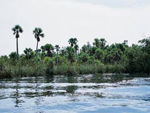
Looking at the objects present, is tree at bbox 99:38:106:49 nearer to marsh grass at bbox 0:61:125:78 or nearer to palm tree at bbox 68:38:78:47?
palm tree at bbox 68:38:78:47

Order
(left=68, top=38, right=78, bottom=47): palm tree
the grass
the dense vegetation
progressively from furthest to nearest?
(left=68, top=38, right=78, bottom=47): palm tree
the dense vegetation
the grass

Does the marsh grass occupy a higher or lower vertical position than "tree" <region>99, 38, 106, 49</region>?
lower

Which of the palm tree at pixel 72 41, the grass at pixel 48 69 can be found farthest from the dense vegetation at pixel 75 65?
the palm tree at pixel 72 41

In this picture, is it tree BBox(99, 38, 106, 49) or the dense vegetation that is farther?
tree BBox(99, 38, 106, 49)

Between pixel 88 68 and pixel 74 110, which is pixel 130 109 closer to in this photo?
pixel 74 110

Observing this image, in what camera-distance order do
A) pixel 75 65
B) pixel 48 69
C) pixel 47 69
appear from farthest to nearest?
pixel 75 65 < pixel 48 69 < pixel 47 69

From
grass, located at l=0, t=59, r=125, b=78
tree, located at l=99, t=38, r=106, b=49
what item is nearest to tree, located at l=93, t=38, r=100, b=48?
tree, located at l=99, t=38, r=106, b=49

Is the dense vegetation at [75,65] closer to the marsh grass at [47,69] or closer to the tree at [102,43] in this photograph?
the marsh grass at [47,69]

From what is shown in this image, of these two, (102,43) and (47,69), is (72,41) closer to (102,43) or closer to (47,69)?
(102,43)

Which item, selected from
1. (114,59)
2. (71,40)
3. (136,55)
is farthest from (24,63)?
(71,40)

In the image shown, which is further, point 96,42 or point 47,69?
point 96,42

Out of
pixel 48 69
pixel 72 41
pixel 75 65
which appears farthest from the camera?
pixel 72 41

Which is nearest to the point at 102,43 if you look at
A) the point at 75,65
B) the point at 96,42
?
the point at 96,42

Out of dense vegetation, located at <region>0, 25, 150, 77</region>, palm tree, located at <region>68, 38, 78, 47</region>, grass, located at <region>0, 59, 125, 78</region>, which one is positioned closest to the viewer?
grass, located at <region>0, 59, 125, 78</region>
